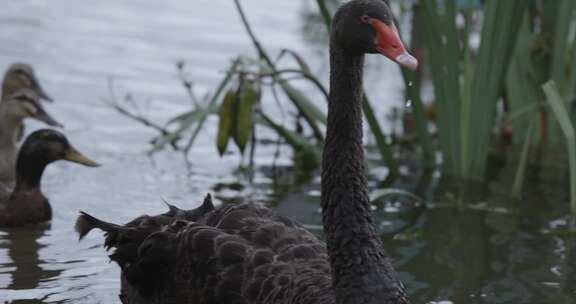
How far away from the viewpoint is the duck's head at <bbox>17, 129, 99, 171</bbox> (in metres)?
7.12

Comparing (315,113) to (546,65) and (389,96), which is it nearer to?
(546,65)

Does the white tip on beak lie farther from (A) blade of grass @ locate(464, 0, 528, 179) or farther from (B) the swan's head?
(A) blade of grass @ locate(464, 0, 528, 179)

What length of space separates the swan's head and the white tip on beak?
0.19 ft

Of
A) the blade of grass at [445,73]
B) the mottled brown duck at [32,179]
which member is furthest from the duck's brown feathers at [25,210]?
the blade of grass at [445,73]

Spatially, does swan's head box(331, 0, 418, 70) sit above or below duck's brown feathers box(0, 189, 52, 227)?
above

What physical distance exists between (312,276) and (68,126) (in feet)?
15.8

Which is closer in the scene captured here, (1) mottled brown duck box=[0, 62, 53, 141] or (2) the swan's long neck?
(2) the swan's long neck

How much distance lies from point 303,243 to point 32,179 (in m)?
2.72

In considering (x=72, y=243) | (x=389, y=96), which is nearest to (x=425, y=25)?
(x=72, y=243)

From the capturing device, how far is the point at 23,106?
8016mm

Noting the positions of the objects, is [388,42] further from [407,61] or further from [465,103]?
[465,103]

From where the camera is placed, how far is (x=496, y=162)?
343 inches

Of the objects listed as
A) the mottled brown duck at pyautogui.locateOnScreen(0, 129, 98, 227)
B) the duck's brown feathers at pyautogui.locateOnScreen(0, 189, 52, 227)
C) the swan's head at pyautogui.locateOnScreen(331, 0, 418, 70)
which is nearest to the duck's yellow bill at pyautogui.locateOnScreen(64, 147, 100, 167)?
the mottled brown duck at pyautogui.locateOnScreen(0, 129, 98, 227)

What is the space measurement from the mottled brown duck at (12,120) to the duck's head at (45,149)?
718 millimetres
